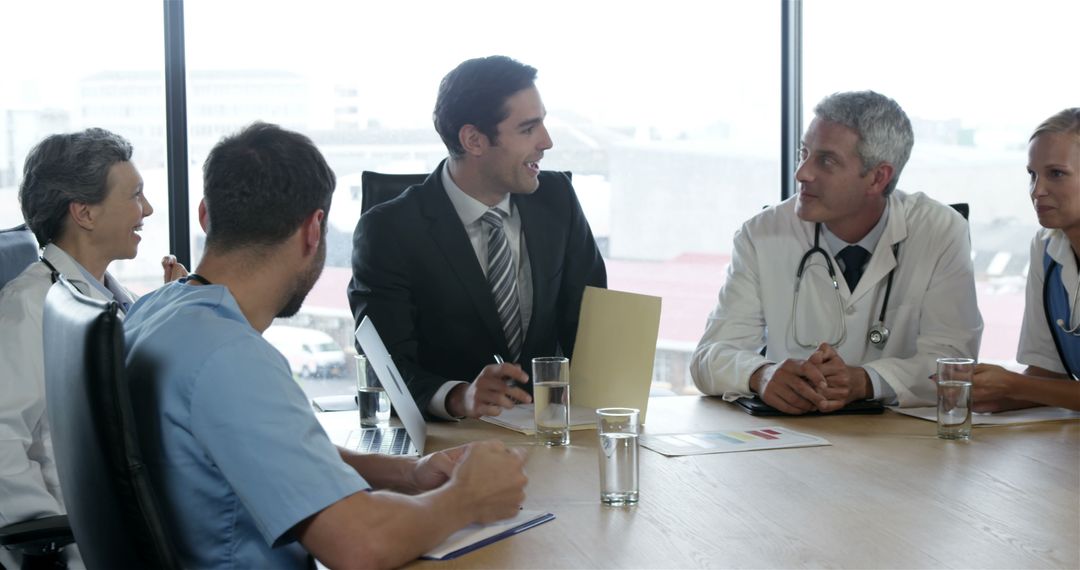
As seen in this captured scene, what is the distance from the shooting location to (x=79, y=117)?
13.4 ft

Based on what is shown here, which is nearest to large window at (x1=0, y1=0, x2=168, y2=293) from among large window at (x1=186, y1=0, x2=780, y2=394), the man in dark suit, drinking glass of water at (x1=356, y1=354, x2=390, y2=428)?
large window at (x1=186, y1=0, x2=780, y2=394)

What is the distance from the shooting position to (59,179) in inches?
100

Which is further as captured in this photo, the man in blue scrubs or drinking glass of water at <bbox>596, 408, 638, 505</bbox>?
drinking glass of water at <bbox>596, 408, 638, 505</bbox>

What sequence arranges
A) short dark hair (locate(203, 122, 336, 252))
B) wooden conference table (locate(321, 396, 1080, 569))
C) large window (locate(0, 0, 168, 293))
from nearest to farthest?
wooden conference table (locate(321, 396, 1080, 569)) < short dark hair (locate(203, 122, 336, 252)) < large window (locate(0, 0, 168, 293))

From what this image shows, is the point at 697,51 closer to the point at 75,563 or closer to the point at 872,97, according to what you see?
the point at 872,97

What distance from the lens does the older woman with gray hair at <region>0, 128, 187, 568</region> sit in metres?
2.09

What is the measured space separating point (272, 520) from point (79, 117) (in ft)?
10.8

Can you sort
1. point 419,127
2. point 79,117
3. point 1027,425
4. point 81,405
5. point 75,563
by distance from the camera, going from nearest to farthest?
1. point 81,405
2. point 75,563
3. point 1027,425
4. point 79,117
5. point 419,127

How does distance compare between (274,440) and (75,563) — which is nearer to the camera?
(274,440)

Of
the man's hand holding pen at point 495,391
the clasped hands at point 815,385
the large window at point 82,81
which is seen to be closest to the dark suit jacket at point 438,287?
the man's hand holding pen at point 495,391

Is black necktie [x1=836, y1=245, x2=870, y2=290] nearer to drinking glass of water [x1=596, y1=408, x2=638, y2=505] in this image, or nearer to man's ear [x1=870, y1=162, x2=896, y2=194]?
man's ear [x1=870, y1=162, x2=896, y2=194]

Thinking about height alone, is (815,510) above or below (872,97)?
below

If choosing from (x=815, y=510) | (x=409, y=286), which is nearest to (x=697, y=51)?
(x=409, y=286)

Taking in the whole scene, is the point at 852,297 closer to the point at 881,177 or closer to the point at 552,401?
the point at 881,177
